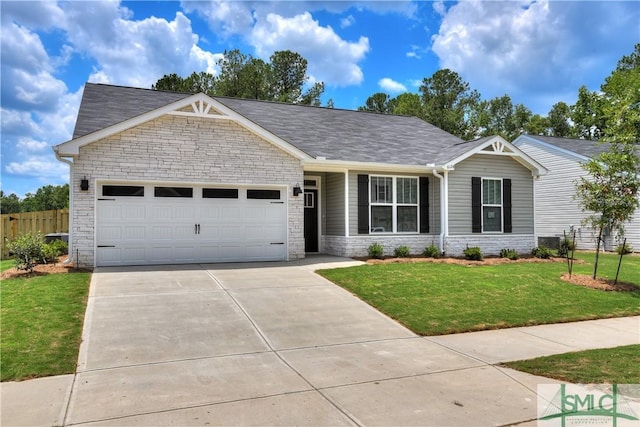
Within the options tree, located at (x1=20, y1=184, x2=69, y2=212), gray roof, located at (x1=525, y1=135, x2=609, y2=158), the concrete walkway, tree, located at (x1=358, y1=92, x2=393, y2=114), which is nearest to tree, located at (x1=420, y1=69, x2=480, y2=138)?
tree, located at (x1=358, y1=92, x2=393, y2=114)

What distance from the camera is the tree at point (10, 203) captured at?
267 ft

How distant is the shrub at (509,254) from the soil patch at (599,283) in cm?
298

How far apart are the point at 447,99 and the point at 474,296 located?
29572 millimetres

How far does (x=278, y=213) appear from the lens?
13891 millimetres

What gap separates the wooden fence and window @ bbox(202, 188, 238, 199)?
812 centimetres

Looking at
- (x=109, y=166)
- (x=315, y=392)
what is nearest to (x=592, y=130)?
(x=109, y=166)

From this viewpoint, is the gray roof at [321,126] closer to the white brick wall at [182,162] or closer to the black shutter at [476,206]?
the white brick wall at [182,162]

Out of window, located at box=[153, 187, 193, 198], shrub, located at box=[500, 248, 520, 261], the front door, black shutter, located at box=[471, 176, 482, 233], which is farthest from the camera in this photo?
the front door

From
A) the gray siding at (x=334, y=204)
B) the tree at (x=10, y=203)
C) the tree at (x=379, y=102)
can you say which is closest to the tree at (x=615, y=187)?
the gray siding at (x=334, y=204)

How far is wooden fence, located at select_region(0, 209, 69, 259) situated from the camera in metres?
17.5

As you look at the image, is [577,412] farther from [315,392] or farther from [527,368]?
[315,392]

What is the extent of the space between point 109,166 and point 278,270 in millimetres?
5076

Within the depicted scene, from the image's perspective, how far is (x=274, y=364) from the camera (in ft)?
18.9

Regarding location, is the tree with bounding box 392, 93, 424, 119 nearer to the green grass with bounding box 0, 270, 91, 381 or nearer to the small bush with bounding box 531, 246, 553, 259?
the small bush with bounding box 531, 246, 553, 259
